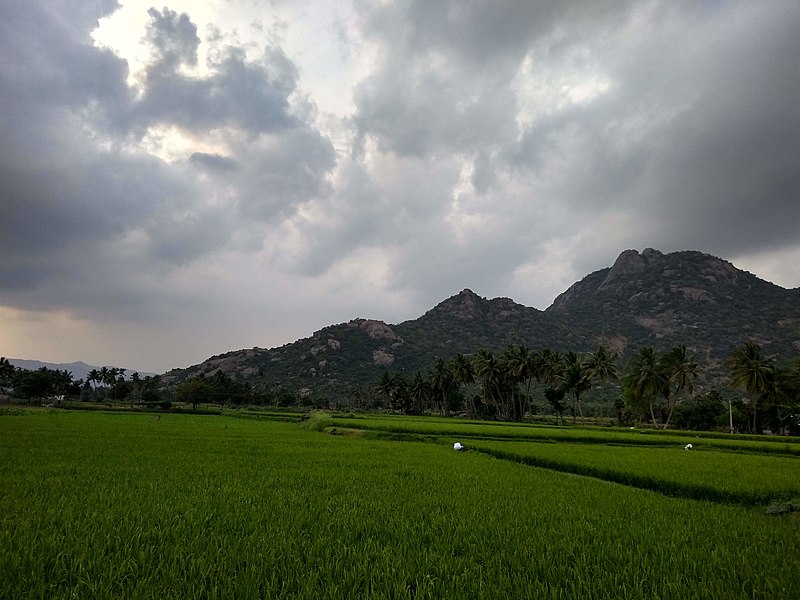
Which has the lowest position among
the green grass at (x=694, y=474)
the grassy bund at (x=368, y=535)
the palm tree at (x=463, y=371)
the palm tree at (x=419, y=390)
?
the palm tree at (x=419, y=390)

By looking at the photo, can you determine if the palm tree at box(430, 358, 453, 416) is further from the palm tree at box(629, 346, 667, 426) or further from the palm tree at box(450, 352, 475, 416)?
the palm tree at box(629, 346, 667, 426)

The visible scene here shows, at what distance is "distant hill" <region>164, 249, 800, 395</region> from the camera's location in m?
124

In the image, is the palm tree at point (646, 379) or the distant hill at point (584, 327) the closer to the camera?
the palm tree at point (646, 379)

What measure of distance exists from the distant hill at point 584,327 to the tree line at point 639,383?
3679 centimetres

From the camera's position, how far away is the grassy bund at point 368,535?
→ 461cm

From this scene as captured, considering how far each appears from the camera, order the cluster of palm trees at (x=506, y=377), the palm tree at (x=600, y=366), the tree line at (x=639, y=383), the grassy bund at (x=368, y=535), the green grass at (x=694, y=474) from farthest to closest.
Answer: the cluster of palm trees at (x=506, y=377) < the palm tree at (x=600, y=366) < the tree line at (x=639, y=383) < the green grass at (x=694, y=474) < the grassy bund at (x=368, y=535)

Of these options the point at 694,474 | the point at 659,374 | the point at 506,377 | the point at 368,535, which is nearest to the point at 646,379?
the point at 659,374

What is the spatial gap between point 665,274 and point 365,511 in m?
190

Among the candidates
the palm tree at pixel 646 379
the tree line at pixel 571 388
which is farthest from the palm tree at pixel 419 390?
the palm tree at pixel 646 379

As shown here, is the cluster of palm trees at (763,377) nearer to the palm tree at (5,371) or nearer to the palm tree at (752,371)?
the palm tree at (752,371)

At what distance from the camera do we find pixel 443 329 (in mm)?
169375

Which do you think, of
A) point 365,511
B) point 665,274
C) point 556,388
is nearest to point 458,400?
point 556,388

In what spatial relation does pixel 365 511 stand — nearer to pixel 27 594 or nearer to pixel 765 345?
pixel 27 594

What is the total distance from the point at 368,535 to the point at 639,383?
58.1m
